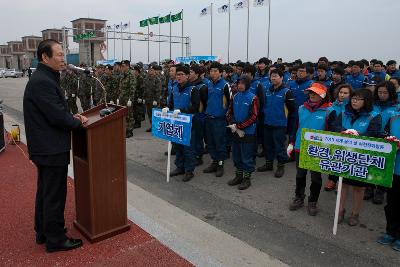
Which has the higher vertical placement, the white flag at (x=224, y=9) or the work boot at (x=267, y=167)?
the white flag at (x=224, y=9)

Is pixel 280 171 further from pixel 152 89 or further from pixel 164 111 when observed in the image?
pixel 152 89

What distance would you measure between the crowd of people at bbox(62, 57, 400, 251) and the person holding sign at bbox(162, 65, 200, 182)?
2 cm

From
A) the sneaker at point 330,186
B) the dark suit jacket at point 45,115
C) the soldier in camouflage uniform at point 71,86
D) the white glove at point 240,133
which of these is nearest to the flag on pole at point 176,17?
the soldier in camouflage uniform at point 71,86

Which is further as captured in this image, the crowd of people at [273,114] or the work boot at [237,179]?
the work boot at [237,179]

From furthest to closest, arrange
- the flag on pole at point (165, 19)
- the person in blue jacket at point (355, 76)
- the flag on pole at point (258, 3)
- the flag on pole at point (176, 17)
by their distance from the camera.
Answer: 1. the flag on pole at point (165, 19)
2. the flag on pole at point (176, 17)
3. the flag on pole at point (258, 3)
4. the person in blue jacket at point (355, 76)

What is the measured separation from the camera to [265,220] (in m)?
4.32

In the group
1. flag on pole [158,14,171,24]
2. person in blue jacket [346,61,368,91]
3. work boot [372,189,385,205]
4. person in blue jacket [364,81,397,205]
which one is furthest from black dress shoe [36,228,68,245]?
flag on pole [158,14,171,24]

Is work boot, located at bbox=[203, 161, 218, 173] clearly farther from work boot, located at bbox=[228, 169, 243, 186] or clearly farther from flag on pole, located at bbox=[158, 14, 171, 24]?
flag on pole, located at bbox=[158, 14, 171, 24]

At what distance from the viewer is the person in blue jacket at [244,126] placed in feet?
17.5

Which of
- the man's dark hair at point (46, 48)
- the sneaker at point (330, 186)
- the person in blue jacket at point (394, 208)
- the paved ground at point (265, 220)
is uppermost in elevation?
the man's dark hair at point (46, 48)

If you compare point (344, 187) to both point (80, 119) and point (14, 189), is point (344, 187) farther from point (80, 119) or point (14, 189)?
point (14, 189)

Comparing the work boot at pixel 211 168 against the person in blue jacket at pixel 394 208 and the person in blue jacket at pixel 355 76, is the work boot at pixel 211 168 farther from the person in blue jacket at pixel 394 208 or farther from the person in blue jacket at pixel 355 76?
the person in blue jacket at pixel 355 76

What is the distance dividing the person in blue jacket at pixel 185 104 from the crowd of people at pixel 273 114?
0.02 metres

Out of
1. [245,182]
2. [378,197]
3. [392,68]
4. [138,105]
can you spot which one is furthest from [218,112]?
[392,68]
